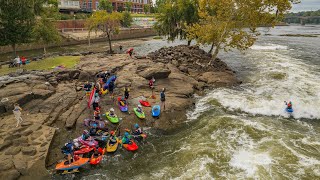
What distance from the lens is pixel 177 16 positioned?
49.7 m

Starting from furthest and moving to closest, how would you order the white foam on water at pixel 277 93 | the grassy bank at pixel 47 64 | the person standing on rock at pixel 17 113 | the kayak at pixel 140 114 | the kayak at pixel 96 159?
the grassy bank at pixel 47 64 < the white foam on water at pixel 277 93 < the kayak at pixel 140 114 < the person standing on rock at pixel 17 113 < the kayak at pixel 96 159

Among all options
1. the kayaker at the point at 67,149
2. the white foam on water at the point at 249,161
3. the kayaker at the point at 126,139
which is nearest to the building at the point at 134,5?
the kayaker at the point at 126,139

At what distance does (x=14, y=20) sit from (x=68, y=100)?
19115 millimetres

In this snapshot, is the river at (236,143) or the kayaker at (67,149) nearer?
the river at (236,143)

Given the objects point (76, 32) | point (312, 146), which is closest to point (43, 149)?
point (312, 146)

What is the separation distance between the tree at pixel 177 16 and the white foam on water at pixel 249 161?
101 ft

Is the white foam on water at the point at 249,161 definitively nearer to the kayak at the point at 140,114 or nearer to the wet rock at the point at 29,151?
the kayak at the point at 140,114

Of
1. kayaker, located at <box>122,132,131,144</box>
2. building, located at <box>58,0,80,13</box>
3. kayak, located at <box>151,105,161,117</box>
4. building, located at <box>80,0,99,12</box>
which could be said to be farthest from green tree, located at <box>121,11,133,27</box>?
kayaker, located at <box>122,132,131,144</box>

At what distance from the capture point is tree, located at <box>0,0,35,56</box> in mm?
35391

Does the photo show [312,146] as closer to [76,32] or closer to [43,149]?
[43,149]

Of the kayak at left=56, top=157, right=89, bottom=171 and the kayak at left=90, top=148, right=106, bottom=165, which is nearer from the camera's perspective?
the kayak at left=56, top=157, right=89, bottom=171

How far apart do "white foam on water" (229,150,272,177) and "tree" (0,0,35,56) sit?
107 feet

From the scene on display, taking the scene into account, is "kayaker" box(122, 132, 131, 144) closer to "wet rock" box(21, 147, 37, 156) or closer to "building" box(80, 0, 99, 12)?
"wet rock" box(21, 147, 37, 156)

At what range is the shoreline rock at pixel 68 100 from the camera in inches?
706
